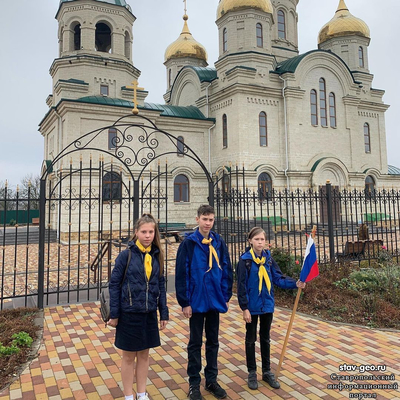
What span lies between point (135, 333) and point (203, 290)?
2.30ft

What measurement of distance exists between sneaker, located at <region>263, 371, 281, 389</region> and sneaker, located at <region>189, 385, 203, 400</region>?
682 mm

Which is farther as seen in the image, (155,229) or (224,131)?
(224,131)

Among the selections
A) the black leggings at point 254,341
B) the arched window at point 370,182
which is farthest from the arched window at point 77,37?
the arched window at point 370,182

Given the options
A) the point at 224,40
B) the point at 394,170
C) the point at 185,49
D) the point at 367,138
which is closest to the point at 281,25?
the point at 224,40

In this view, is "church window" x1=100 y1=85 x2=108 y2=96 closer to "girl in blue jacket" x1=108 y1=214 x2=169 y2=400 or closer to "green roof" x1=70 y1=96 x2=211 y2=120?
"green roof" x1=70 y1=96 x2=211 y2=120

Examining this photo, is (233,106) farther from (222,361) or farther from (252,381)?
(252,381)

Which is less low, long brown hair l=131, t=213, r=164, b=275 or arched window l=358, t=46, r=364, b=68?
arched window l=358, t=46, r=364, b=68

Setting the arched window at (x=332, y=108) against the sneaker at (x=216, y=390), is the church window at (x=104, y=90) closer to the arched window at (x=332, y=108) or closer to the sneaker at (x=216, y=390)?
the arched window at (x=332, y=108)

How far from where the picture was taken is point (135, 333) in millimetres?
2686

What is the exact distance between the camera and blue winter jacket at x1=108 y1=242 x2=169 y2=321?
2.70m

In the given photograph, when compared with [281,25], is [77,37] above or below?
below

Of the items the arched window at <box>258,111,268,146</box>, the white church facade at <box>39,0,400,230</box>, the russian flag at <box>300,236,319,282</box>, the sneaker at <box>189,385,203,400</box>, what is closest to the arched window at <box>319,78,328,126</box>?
the white church facade at <box>39,0,400,230</box>

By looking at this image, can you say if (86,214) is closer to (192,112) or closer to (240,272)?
(192,112)

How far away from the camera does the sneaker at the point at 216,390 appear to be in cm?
293
